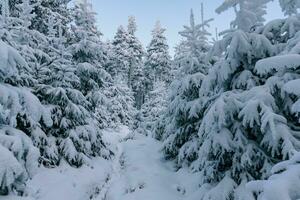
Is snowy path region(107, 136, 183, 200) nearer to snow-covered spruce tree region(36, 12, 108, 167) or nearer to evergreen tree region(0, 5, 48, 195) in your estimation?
snow-covered spruce tree region(36, 12, 108, 167)

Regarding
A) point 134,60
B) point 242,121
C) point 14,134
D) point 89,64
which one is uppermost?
point 134,60

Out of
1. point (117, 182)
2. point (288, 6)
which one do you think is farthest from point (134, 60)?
point (288, 6)

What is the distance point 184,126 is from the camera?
679 inches

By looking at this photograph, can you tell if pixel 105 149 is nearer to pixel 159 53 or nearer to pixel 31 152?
pixel 31 152

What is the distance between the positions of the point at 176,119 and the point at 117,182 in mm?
4324

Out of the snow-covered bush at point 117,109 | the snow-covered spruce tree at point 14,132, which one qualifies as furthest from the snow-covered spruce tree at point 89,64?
the snow-covered bush at point 117,109

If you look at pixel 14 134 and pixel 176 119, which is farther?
pixel 176 119

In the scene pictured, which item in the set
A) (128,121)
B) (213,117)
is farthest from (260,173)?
(128,121)

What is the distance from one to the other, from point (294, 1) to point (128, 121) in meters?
35.7

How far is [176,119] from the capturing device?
18.0 metres

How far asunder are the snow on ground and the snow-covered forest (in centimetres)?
6

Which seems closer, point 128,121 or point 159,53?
point 128,121

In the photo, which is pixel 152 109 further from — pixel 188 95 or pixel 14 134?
pixel 14 134

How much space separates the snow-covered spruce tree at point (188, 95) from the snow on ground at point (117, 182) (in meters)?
1.23
